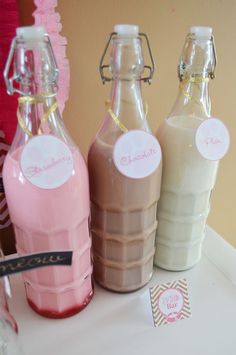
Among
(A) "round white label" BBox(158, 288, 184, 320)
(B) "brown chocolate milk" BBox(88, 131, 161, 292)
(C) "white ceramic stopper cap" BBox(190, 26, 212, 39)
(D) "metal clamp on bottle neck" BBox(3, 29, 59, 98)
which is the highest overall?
(C) "white ceramic stopper cap" BBox(190, 26, 212, 39)

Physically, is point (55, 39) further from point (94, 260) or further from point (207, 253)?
point (207, 253)

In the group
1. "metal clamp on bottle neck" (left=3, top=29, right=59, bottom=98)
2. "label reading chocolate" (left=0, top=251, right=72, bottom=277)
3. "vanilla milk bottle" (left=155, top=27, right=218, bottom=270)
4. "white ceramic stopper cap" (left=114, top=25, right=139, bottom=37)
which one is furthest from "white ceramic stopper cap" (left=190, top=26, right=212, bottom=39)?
"label reading chocolate" (left=0, top=251, right=72, bottom=277)

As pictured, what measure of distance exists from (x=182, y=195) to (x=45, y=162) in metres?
0.25

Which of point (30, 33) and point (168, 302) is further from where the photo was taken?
point (168, 302)

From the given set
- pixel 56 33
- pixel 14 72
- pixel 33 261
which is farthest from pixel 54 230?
pixel 56 33

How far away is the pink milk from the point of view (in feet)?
1.39

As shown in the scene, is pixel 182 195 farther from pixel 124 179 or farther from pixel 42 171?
pixel 42 171

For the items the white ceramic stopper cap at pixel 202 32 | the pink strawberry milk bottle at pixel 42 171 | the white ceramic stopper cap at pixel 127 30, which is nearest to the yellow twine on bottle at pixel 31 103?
the pink strawberry milk bottle at pixel 42 171

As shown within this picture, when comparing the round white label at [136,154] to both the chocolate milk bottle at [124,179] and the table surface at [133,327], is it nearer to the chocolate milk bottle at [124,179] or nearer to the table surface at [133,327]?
the chocolate milk bottle at [124,179]

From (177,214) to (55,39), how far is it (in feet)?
1.19

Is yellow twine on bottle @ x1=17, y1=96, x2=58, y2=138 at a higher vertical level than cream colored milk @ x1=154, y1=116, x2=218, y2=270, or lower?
higher

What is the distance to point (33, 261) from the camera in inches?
14.8

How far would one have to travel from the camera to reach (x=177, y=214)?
1.91 ft

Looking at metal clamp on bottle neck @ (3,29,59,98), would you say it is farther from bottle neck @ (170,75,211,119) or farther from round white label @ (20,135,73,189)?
bottle neck @ (170,75,211,119)
